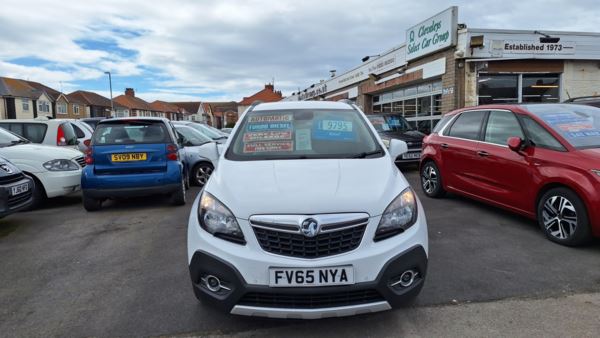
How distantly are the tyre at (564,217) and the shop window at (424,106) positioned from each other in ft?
36.3

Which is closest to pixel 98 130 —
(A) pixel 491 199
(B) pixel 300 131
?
(B) pixel 300 131

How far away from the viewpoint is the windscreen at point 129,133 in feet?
22.7

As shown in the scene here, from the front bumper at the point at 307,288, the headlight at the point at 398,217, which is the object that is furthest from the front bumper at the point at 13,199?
the headlight at the point at 398,217

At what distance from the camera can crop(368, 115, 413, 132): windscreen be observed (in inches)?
469

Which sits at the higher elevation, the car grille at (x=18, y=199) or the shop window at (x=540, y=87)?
the shop window at (x=540, y=87)

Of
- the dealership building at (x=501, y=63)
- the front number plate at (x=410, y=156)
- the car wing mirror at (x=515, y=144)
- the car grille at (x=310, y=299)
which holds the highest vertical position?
the dealership building at (x=501, y=63)

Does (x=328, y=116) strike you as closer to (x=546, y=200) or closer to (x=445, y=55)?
(x=546, y=200)

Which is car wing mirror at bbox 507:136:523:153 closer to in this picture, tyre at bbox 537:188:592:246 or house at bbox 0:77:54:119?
tyre at bbox 537:188:592:246

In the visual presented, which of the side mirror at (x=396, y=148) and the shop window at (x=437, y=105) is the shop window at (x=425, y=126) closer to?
the shop window at (x=437, y=105)

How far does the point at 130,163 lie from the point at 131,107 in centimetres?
7836

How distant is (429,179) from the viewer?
24.0 ft

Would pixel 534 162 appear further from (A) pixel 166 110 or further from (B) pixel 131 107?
(A) pixel 166 110

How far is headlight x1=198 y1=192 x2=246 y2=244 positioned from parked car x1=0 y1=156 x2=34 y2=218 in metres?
3.93

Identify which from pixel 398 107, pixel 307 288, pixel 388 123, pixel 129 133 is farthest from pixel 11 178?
pixel 398 107
